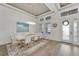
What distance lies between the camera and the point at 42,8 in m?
1.96

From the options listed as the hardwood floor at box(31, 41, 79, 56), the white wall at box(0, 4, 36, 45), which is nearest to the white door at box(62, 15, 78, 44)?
the hardwood floor at box(31, 41, 79, 56)

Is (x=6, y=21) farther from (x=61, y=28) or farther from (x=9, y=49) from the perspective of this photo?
(x=61, y=28)

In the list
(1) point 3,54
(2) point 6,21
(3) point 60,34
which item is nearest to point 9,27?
(2) point 6,21

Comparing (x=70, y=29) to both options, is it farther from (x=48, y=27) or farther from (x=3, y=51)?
(x=3, y=51)

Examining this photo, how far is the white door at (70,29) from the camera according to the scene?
1876 mm

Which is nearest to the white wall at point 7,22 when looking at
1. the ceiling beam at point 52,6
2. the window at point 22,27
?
the window at point 22,27

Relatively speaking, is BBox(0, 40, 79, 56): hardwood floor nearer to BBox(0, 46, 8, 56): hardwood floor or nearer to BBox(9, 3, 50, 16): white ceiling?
BBox(0, 46, 8, 56): hardwood floor

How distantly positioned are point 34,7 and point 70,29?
0.99m

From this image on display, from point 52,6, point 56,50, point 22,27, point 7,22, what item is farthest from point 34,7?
point 56,50

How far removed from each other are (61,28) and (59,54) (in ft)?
1.97

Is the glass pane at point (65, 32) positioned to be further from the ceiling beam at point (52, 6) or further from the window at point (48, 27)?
the ceiling beam at point (52, 6)

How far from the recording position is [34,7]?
6.45 ft

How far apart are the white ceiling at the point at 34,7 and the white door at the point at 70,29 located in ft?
1.75

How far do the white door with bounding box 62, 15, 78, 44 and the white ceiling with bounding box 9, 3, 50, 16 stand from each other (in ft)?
1.75
